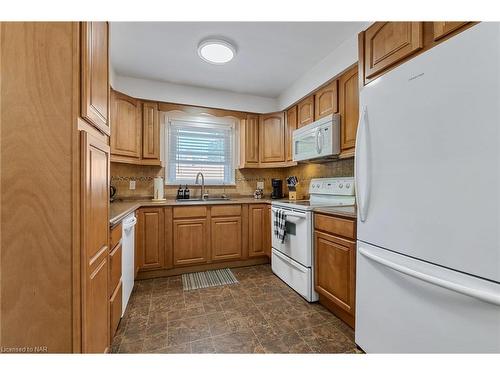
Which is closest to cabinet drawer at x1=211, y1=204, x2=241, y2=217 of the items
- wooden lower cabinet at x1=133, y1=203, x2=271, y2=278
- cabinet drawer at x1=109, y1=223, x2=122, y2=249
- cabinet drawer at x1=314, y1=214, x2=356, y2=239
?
wooden lower cabinet at x1=133, y1=203, x2=271, y2=278

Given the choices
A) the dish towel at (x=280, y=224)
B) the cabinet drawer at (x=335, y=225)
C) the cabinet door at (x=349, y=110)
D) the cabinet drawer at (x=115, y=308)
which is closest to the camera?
the cabinet drawer at (x=115, y=308)

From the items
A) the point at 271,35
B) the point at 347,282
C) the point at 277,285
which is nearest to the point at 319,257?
the point at 347,282

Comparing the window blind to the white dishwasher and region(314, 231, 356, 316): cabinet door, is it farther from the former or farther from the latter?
region(314, 231, 356, 316): cabinet door

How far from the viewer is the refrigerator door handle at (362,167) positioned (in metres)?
1.26

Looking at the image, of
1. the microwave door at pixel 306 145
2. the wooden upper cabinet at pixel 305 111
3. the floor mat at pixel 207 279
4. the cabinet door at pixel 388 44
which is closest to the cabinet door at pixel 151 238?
the floor mat at pixel 207 279

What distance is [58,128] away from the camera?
0.78 metres

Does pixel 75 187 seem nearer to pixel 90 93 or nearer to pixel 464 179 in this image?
pixel 90 93

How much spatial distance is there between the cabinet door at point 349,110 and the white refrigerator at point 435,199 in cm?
81

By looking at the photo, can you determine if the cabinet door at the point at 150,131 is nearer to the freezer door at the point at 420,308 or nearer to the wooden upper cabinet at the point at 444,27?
the freezer door at the point at 420,308

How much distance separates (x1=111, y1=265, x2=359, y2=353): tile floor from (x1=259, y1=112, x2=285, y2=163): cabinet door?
1774 millimetres

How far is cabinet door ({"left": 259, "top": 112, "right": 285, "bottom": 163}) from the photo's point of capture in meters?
3.20

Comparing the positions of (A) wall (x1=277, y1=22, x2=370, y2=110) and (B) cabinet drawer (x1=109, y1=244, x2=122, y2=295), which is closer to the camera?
(B) cabinet drawer (x1=109, y1=244, x2=122, y2=295)

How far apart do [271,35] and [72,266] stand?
2232 millimetres

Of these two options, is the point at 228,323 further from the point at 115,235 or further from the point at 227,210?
the point at 227,210
